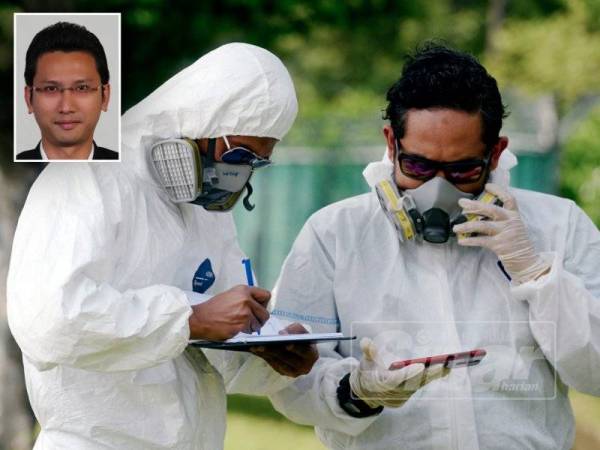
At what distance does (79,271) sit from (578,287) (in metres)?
1.43

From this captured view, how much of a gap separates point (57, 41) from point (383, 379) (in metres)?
1.30

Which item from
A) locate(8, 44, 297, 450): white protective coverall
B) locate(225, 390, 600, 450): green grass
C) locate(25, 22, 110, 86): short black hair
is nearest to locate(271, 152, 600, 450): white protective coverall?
locate(8, 44, 297, 450): white protective coverall

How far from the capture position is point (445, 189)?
3.95 metres

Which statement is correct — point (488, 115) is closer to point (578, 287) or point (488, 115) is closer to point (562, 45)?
point (578, 287)

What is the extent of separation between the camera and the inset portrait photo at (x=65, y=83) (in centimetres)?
369

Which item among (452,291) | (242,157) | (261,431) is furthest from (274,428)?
(242,157)

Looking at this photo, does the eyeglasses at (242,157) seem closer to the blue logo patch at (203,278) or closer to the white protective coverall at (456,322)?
the blue logo patch at (203,278)

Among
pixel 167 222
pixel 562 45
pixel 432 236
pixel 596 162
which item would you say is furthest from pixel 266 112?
pixel 562 45

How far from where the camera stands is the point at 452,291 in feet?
13.2

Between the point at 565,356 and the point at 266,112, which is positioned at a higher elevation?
the point at 266,112

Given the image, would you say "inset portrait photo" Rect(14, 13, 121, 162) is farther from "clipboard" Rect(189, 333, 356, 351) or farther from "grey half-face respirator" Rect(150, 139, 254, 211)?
"clipboard" Rect(189, 333, 356, 351)

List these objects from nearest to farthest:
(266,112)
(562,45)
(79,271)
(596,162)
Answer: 1. (79,271)
2. (266,112)
3. (596,162)
4. (562,45)

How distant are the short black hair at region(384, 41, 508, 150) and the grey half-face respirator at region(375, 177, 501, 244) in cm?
17

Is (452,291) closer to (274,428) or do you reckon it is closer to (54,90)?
(54,90)
